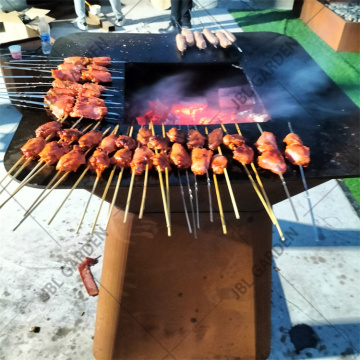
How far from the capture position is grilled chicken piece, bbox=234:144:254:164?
7.93ft

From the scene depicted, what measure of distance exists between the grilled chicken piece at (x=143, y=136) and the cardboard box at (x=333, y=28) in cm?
756

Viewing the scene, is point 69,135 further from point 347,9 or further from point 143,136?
point 347,9

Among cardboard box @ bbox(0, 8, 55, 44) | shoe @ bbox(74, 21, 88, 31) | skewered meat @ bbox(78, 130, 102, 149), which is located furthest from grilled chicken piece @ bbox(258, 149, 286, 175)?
shoe @ bbox(74, 21, 88, 31)

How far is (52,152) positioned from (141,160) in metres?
0.62

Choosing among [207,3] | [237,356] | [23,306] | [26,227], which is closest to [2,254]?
[26,227]

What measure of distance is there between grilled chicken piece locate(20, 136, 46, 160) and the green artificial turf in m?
4.25

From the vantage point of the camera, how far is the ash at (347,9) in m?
8.35

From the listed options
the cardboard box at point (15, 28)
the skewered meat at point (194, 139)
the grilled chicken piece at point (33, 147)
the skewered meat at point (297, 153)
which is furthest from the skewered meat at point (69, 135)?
the cardboard box at point (15, 28)

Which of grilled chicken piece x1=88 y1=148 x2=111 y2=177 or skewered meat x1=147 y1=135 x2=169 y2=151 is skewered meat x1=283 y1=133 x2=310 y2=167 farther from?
grilled chicken piece x1=88 y1=148 x2=111 y2=177

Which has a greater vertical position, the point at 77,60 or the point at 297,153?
the point at 77,60

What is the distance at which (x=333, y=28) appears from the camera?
8688mm

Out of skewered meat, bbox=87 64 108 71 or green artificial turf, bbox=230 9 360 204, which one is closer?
skewered meat, bbox=87 64 108 71

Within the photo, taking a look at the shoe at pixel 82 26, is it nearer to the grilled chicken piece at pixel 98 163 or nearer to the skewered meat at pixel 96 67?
the skewered meat at pixel 96 67

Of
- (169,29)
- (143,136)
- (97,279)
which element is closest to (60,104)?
(143,136)
